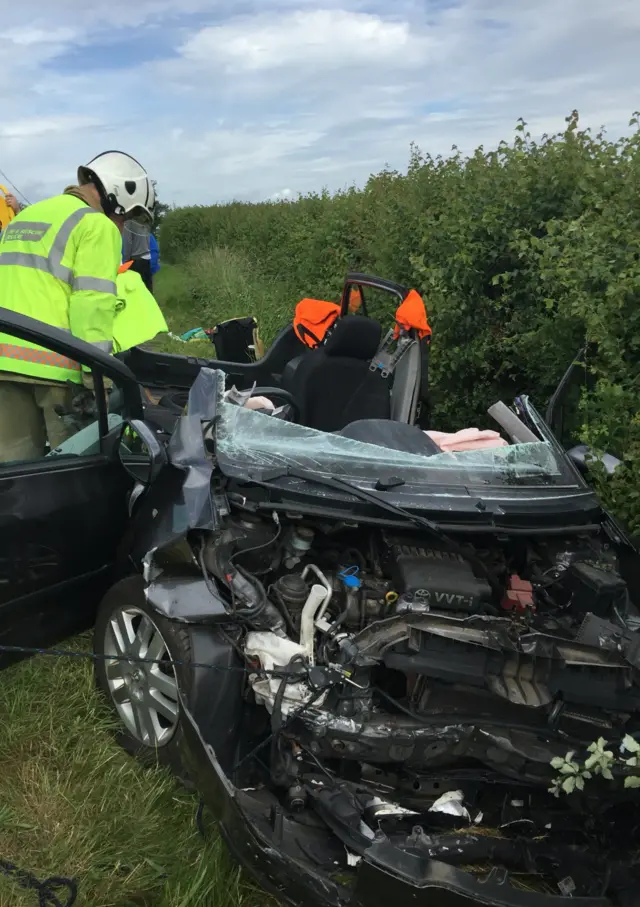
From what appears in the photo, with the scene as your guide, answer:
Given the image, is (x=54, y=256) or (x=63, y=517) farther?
(x=54, y=256)

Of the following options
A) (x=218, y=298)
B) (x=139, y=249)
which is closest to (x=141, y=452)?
(x=139, y=249)

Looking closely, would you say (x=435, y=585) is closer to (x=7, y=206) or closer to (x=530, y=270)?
(x=530, y=270)

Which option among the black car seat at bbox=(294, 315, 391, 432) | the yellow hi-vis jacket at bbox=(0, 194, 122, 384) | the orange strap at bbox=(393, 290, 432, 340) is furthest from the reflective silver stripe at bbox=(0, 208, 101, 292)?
the orange strap at bbox=(393, 290, 432, 340)

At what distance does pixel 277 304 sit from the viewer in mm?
12156

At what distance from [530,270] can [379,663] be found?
3.50 meters

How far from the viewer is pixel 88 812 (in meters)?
2.59

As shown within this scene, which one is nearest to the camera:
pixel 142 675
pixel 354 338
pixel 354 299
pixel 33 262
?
pixel 142 675

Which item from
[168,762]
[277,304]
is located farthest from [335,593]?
[277,304]

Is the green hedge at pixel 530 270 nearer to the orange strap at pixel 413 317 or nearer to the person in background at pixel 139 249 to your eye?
the orange strap at pixel 413 317

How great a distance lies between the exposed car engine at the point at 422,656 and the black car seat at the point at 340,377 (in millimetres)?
2114

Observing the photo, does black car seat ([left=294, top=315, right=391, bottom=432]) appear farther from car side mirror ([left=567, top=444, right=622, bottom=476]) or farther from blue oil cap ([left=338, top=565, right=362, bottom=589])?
blue oil cap ([left=338, top=565, right=362, bottom=589])

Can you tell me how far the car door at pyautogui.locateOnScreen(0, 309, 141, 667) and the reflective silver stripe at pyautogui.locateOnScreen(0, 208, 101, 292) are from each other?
970 mm

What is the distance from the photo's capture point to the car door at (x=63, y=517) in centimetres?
273

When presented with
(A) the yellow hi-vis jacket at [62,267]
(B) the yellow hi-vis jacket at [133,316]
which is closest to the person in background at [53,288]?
(A) the yellow hi-vis jacket at [62,267]
